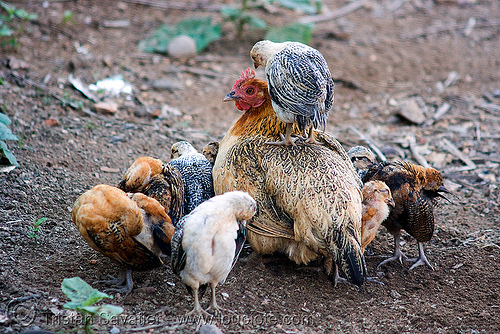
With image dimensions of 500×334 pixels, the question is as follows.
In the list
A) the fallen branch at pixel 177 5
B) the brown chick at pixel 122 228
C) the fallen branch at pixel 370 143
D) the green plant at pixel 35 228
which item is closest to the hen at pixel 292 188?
the brown chick at pixel 122 228

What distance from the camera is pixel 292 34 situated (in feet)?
30.1

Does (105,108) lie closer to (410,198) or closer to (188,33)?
(188,33)

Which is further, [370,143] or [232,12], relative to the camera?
[232,12]

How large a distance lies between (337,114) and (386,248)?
330 cm

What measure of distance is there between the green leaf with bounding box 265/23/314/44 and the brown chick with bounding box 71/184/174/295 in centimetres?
587

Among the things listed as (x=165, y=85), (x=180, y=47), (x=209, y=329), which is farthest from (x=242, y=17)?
(x=209, y=329)

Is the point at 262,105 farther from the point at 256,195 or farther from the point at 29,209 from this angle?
the point at 29,209

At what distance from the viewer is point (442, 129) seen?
7617 millimetres

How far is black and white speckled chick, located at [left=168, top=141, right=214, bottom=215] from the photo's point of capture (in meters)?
4.96

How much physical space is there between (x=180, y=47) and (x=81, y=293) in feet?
21.9

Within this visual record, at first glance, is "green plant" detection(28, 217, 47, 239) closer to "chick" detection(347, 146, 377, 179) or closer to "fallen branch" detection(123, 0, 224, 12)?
"chick" detection(347, 146, 377, 179)

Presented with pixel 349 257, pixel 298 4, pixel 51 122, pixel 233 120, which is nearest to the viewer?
pixel 349 257

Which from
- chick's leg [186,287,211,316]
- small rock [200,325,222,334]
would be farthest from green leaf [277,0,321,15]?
small rock [200,325,222,334]

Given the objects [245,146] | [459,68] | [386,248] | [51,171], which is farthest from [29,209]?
[459,68]
